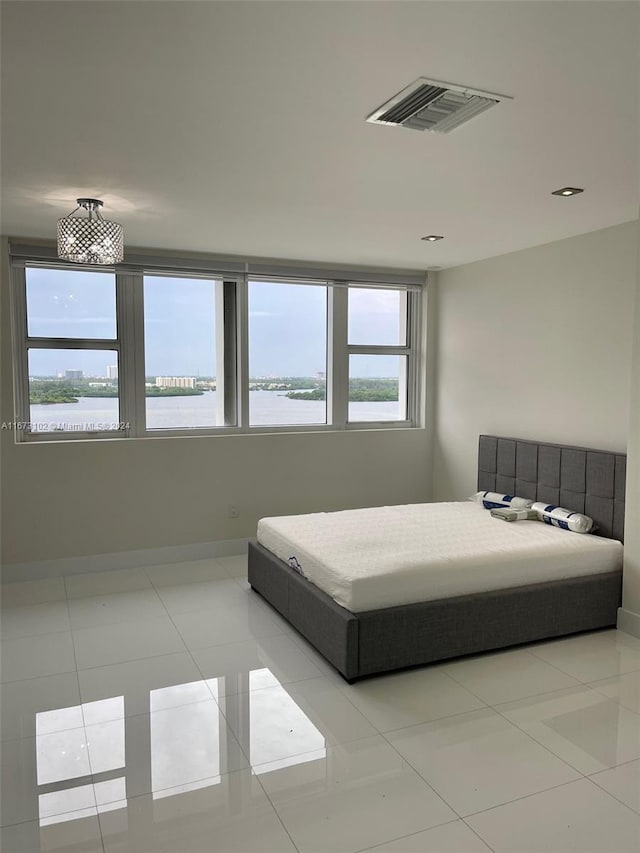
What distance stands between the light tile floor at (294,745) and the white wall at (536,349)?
5.01 ft

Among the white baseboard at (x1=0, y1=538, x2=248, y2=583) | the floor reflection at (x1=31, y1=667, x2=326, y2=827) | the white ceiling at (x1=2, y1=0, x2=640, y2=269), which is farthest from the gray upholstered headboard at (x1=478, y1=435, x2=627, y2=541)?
the floor reflection at (x1=31, y1=667, x2=326, y2=827)

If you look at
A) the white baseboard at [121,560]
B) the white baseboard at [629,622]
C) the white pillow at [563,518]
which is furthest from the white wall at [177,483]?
the white baseboard at [629,622]

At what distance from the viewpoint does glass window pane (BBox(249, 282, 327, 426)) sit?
5.37 meters

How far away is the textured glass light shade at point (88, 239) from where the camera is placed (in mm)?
3207

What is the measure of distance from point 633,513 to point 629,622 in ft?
2.10

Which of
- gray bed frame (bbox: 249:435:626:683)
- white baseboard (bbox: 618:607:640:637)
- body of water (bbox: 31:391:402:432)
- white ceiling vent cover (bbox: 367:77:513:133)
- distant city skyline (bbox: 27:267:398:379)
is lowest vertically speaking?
white baseboard (bbox: 618:607:640:637)

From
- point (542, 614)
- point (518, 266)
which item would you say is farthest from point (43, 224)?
point (542, 614)

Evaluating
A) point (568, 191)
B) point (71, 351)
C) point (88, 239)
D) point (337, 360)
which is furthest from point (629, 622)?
point (71, 351)

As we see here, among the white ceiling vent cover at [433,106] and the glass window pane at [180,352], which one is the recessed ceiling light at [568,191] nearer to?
the white ceiling vent cover at [433,106]

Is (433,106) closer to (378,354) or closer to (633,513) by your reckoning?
(633,513)

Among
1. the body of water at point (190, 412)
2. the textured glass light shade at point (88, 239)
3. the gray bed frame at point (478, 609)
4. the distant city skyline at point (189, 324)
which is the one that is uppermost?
the textured glass light shade at point (88, 239)

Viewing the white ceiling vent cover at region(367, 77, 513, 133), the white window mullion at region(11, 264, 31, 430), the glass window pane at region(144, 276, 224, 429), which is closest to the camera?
the white ceiling vent cover at region(367, 77, 513, 133)

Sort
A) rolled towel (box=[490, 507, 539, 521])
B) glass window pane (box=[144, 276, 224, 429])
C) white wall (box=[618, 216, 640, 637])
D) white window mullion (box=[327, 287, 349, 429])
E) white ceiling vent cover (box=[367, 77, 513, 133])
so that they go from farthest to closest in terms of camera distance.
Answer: white window mullion (box=[327, 287, 349, 429]), glass window pane (box=[144, 276, 224, 429]), rolled towel (box=[490, 507, 539, 521]), white wall (box=[618, 216, 640, 637]), white ceiling vent cover (box=[367, 77, 513, 133])

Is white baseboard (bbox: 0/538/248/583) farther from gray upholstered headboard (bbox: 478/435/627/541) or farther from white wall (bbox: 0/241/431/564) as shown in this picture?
gray upholstered headboard (bbox: 478/435/627/541)
